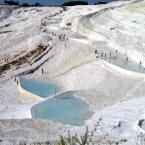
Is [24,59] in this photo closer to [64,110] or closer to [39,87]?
[39,87]

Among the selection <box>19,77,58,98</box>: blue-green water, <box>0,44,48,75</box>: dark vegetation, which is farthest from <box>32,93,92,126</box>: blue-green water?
<box>0,44,48,75</box>: dark vegetation

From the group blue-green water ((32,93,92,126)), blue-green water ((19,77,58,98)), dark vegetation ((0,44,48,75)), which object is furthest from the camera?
dark vegetation ((0,44,48,75))

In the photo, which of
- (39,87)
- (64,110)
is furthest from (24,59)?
(64,110)

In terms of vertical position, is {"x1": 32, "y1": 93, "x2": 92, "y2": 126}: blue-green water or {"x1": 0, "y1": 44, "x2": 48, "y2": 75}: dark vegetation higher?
{"x1": 32, "y1": 93, "x2": 92, "y2": 126}: blue-green water

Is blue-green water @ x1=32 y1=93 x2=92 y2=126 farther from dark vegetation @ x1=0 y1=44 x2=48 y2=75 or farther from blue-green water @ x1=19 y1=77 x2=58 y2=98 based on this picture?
dark vegetation @ x1=0 y1=44 x2=48 y2=75

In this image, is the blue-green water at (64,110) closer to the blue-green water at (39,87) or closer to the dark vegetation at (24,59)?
the blue-green water at (39,87)

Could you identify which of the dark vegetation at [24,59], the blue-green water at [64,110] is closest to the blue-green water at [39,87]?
the blue-green water at [64,110]

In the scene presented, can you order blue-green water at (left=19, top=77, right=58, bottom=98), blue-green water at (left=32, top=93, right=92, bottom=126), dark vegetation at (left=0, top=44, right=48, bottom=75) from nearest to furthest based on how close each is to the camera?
blue-green water at (left=32, top=93, right=92, bottom=126), blue-green water at (left=19, top=77, right=58, bottom=98), dark vegetation at (left=0, top=44, right=48, bottom=75)
